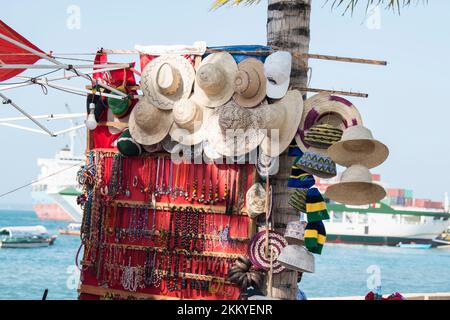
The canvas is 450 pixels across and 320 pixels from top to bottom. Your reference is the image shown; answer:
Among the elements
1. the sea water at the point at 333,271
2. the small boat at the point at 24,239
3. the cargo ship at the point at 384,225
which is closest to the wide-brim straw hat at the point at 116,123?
the sea water at the point at 333,271

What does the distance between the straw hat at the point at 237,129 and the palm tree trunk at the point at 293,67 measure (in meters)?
0.29

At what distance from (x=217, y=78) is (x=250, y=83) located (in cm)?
27

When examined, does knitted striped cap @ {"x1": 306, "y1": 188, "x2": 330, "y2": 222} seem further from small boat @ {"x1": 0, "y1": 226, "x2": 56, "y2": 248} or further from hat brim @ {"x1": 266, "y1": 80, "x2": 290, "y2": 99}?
small boat @ {"x1": 0, "y1": 226, "x2": 56, "y2": 248}

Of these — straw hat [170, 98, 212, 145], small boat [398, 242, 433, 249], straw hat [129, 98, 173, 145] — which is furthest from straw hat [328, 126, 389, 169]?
small boat [398, 242, 433, 249]

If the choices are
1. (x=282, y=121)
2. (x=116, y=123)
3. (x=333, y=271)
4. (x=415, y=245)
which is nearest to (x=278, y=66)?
(x=282, y=121)

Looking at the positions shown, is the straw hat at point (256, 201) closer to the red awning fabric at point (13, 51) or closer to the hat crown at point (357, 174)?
the hat crown at point (357, 174)

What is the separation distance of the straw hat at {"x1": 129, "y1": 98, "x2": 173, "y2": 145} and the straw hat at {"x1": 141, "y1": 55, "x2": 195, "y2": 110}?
6 cm

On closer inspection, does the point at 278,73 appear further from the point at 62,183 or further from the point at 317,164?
the point at 62,183

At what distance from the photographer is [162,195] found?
23.4 feet

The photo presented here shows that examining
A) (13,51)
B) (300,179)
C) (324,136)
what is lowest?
(300,179)

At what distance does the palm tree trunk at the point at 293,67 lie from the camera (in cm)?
656

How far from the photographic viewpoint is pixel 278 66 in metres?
6.37
